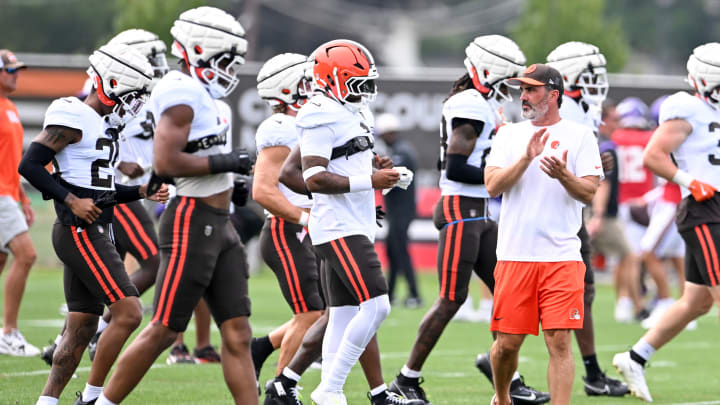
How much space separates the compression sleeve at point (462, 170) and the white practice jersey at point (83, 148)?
2.16 m

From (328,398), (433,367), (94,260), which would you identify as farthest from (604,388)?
(94,260)

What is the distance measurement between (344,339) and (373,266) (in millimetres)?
453

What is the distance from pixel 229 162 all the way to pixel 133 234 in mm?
3240

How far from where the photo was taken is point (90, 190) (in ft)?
22.7

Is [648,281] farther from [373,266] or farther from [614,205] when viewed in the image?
[373,266]

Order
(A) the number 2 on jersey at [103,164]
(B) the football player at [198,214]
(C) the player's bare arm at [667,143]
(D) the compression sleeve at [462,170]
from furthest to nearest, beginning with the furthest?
(C) the player's bare arm at [667,143]
(D) the compression sleeve at [462,170]
(A) the number 2 on jersey at [103,164]
(B) the football player at [198,214]

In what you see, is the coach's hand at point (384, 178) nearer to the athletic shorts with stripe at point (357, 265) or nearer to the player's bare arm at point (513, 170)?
the athletic shorts with stripe at point (357, 265)

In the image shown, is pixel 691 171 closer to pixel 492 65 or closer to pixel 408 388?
pixel 492 65

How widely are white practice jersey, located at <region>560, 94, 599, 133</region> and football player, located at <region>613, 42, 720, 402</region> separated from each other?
1.66 ft

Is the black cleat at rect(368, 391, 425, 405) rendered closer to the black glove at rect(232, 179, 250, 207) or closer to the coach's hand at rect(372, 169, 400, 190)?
the coach's hand at rect(372, 169, 400, 190)

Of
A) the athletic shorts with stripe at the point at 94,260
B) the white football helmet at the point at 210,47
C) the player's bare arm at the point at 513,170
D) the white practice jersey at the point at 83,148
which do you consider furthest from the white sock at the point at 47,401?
the player's bare arm at the point at 513,170

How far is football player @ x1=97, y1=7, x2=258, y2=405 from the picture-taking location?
608 centimetres

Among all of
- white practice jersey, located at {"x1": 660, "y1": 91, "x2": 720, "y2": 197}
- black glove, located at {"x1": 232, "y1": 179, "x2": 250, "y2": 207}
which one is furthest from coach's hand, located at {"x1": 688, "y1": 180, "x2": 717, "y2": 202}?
black glove, located at {"x1": 232, "y1": 179, "x2": 250, "y2": 207}

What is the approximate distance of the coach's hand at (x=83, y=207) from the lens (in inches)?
265
